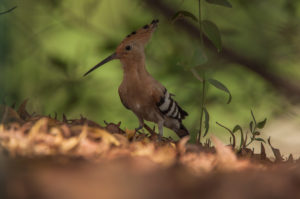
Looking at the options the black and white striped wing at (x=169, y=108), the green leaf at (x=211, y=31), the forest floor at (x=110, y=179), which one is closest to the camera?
the forest floor at (x=110, y=179)

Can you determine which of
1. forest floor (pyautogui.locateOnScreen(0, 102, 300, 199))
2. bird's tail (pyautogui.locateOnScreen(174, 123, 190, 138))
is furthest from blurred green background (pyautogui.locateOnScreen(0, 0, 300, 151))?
forest floor (pyautogui.locateOnScreen(0, 102, 300, 199))

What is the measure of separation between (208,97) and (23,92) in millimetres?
369

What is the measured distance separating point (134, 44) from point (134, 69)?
39 mm

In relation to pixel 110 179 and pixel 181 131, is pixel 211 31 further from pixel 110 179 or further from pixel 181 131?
pixel 110 179

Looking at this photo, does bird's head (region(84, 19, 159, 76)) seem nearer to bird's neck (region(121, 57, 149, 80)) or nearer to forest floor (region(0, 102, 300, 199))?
bird's neck (region(121, 57, 149, 80))

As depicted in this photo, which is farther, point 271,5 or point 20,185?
point 271,5

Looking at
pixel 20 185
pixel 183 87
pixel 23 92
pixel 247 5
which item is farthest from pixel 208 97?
pixel 20 185

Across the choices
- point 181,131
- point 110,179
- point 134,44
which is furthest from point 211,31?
point 110,179

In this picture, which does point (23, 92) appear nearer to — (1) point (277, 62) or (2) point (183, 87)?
(2) point (183, 87)

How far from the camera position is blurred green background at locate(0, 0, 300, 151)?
66cm

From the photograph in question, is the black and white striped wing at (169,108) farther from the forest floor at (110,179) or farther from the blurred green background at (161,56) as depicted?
the forest floor at (110,179)

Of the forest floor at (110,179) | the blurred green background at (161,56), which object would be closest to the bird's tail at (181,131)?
the blurred green background at (161,56)

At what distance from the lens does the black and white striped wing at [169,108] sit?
68cm

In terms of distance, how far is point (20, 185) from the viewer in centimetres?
21
